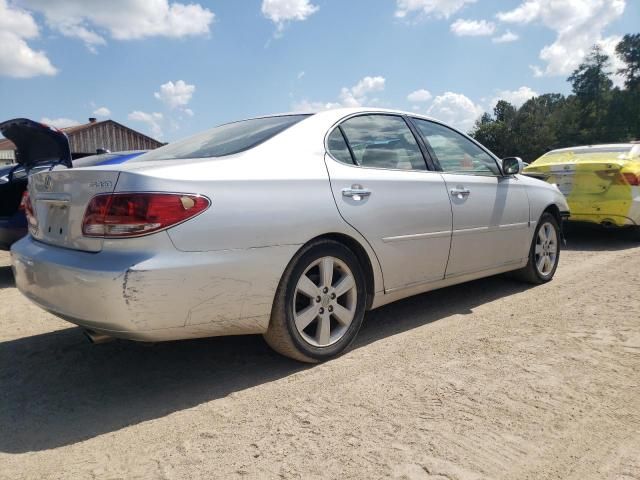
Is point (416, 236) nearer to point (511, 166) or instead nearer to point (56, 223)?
point (511, 166)

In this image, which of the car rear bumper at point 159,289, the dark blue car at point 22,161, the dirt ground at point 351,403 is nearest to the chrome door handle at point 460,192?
the dirt ground at point 351,403

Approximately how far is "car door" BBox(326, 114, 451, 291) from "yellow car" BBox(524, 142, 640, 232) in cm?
440

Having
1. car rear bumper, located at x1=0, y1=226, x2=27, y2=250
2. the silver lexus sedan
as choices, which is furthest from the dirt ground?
car rear bumper, located at x1=0, y1=226, x2=27, y2=250

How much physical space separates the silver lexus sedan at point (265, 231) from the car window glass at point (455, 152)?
19mm

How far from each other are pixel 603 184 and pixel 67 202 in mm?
6842

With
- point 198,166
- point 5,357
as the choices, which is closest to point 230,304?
point 198,166

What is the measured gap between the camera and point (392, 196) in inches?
132

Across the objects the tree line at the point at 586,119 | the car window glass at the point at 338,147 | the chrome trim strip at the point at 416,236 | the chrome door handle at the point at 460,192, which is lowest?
the chrome trim strip at the point at 416,236

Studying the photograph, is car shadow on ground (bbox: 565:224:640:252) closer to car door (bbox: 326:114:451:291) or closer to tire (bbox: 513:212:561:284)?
tire (bbox: 513:212:561:284)

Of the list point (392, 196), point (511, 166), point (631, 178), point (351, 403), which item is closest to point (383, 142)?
point (392, 196)

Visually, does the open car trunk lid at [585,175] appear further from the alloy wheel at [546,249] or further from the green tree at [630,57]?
the green tree at [630,57]

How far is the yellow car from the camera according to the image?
22.8 ft

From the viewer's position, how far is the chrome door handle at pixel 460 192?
12.7ft

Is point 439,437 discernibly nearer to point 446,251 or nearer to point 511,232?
point 446,251
